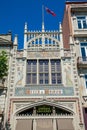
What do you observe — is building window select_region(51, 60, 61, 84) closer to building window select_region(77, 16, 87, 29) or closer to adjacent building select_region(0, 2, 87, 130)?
adjacent building select_region(0, 2, 87, 130)

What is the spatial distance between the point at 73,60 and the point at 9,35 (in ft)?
26.3

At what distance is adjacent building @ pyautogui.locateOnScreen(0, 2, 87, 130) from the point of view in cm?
1712

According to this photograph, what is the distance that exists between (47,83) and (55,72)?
4.91 ft

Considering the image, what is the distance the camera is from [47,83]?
1930cm

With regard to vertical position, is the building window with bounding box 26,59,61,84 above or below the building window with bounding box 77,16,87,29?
below

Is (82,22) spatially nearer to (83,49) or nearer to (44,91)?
(83,49)

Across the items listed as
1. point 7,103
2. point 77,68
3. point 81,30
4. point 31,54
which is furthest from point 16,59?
point 81,30

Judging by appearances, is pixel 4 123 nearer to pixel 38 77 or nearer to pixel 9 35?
pixel 38 77

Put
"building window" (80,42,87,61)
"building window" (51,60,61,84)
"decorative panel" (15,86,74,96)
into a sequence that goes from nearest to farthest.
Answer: "decorative panel" (15,86,74,96)
"building window" (51,60,61,84)
"building window" (80,42,87,61)

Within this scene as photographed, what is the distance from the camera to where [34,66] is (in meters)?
20.5

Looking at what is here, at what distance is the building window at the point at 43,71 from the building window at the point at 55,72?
53cm

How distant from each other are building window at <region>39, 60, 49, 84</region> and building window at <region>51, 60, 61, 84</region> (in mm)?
528

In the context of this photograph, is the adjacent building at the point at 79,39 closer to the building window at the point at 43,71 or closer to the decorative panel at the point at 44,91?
the decorative panel at the point at 44,91

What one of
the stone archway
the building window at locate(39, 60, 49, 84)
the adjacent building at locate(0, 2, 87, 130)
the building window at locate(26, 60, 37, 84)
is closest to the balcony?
the adjacent building at locate(0, 2, 87, 130)
